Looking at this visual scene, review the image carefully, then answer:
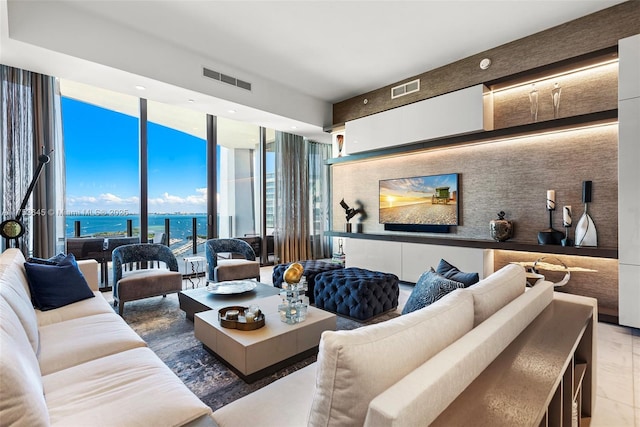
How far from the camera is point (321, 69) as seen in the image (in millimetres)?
4582

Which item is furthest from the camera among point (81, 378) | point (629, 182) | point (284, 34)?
point (284, 34)

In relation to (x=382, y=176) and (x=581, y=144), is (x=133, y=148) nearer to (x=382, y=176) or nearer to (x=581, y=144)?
(x=382, y=176)

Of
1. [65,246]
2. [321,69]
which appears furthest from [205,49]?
[65,246]

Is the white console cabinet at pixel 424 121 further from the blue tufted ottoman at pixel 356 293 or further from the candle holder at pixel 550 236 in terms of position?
the blue tufted ottoman at pixel 356 293

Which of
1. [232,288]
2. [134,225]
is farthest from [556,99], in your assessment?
[134,225]

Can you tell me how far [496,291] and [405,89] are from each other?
4202 millimetres

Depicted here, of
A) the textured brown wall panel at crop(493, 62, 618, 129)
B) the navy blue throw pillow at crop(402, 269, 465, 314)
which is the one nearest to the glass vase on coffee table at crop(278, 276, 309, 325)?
the navy blue throw pillow at crop(402, 269, 465, 314)

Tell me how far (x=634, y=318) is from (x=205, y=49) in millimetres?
5440

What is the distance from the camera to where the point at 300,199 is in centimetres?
671

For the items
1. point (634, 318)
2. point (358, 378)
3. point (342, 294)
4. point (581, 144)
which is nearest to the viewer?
point (358, 378)

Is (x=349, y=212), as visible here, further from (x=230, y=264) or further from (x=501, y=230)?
(x=501, y=230)

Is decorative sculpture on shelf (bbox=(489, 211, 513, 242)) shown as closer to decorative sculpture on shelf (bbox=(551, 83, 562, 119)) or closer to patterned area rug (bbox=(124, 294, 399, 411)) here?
decorative sculpture on shelf (bbox=(551, 83, 562, 119))

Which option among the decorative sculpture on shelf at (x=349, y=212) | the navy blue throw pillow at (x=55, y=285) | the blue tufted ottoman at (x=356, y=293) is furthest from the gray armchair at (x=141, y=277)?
the decorative sculpture on shelf at (x=349, y=212)

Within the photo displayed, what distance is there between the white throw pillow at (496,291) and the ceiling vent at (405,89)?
12.3ft
